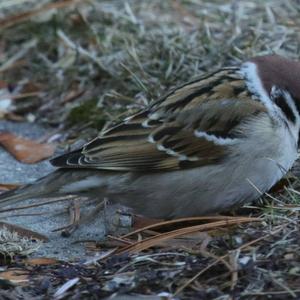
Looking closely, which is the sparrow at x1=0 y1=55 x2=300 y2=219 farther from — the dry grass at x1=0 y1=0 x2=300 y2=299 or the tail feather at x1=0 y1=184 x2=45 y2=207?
the dry grass at x1=0 y1=0 x2=300 y2=299

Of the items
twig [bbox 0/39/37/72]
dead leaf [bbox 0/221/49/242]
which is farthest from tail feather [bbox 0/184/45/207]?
twig [bbox 0/39/37/72]

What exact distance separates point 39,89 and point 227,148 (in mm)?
2109

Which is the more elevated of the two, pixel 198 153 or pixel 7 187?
pixel 198 153

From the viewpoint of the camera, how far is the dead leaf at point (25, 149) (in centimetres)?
459

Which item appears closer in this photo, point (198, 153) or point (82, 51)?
point (198, 153)

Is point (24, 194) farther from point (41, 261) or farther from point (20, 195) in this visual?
point (41, 261)

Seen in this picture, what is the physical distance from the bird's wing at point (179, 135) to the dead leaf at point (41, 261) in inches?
14.7

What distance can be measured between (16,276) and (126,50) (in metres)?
2.16

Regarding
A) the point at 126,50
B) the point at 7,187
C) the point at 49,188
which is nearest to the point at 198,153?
the point at 49,188

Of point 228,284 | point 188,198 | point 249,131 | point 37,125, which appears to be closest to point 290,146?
point 249,131

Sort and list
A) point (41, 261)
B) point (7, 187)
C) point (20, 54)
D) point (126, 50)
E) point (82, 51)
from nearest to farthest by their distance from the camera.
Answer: point (41, 261), point (7, 187), point (126, 50), point (82, 51), point (20, 54)

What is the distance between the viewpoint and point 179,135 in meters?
3.64

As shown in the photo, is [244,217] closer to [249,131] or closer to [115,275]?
[249,131]

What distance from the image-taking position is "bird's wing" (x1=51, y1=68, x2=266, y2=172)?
3568 mm
